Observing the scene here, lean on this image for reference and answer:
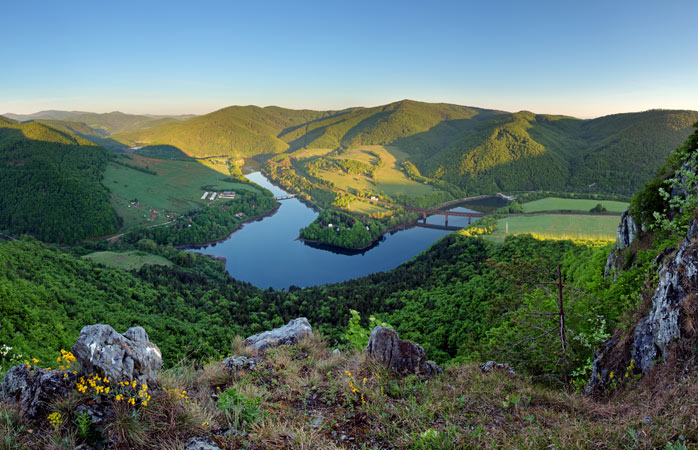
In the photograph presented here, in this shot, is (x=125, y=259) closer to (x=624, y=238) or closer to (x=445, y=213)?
(x=624, y=238)

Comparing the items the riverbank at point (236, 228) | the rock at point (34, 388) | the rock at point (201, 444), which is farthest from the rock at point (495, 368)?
the riverbank at point (236, 228)

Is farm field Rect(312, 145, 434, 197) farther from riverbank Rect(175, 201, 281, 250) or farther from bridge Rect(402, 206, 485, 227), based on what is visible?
riverbank Rect(175, 201, 281, 250)

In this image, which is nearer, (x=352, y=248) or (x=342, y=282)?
(x=342, y=282)

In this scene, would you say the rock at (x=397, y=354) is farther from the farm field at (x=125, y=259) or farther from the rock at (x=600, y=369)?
the farm field at (x=125, y=259)

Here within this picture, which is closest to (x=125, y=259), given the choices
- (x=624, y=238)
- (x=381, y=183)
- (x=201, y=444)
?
(x=201, y=444)

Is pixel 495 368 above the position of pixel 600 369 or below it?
below

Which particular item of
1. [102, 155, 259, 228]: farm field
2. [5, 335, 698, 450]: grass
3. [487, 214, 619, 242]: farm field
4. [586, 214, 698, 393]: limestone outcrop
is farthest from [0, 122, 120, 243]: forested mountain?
[586, 214, 698, 393]: limestone outcrop
